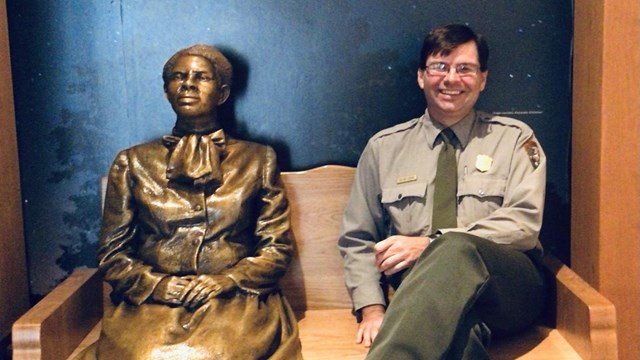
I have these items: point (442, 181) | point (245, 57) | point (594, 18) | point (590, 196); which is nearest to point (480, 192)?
point (442, 181)

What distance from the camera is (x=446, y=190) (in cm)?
230

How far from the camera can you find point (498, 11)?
2.56 meters

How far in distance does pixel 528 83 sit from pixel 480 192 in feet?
1.67

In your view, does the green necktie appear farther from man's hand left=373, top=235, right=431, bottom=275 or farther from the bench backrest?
the bench backrest

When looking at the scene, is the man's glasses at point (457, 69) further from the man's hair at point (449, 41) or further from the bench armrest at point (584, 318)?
the bench armrest at point (584, 318)

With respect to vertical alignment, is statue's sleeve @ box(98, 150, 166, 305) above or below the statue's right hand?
above

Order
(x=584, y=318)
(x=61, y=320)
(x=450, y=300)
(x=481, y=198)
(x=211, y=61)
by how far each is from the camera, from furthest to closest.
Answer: (x=211, y=61), (x=481, y=198), (x=61, y=320), (x=584, y=318), (x=450, y=300)

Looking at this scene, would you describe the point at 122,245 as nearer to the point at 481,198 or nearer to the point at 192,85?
the point at 192,85

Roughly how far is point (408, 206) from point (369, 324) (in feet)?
1.13

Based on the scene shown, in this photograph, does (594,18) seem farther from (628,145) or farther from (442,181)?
(442,181)

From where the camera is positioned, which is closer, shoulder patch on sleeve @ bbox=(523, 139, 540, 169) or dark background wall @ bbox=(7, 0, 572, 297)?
shoulder patch on sleeve @ bbox=(523, 139, 540, 169)

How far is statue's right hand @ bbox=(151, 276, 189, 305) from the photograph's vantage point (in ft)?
7.18

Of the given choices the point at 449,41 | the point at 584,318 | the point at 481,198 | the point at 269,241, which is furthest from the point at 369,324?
the point at 449,41

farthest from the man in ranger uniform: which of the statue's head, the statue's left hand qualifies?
the statue's head
